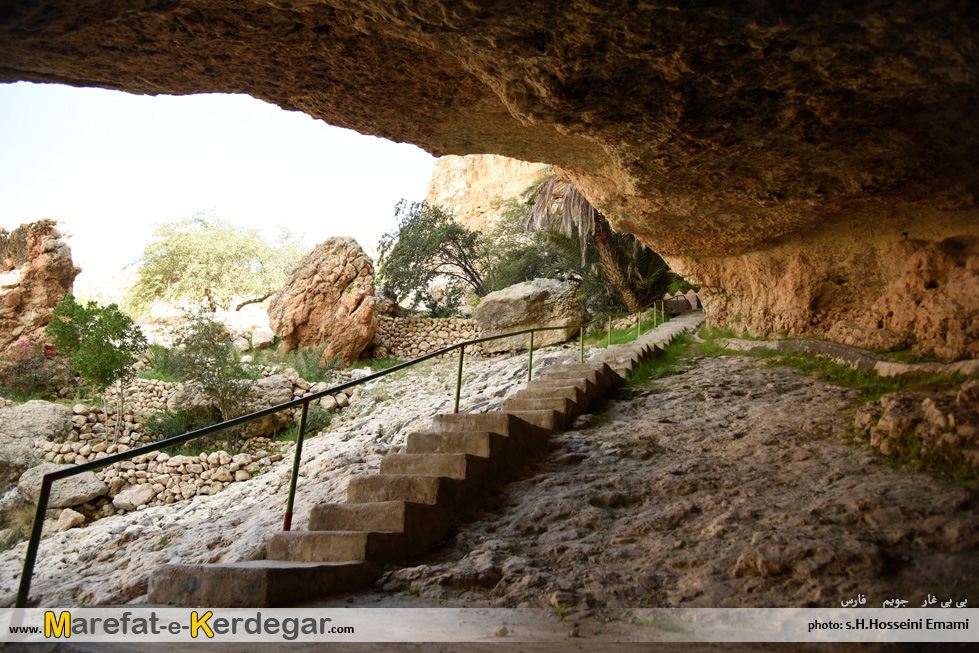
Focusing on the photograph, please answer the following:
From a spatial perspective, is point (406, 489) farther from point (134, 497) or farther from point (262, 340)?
point (262, 340)

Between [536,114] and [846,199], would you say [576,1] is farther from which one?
[846,199]

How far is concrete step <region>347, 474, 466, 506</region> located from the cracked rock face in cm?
277

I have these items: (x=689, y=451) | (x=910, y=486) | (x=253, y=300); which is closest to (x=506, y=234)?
(x=253, y=300)

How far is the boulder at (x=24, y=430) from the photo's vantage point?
9.72m

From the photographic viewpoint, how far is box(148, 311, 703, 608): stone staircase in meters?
2.97

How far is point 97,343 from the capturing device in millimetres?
11328

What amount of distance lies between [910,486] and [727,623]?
196 cm

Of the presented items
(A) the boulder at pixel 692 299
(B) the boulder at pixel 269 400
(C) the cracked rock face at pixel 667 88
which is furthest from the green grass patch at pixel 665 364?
(A) the boulder at pixel 692 299

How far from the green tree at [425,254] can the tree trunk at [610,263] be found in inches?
212

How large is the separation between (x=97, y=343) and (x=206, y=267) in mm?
16356

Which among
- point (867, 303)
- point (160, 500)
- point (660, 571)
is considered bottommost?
point (160, 500)

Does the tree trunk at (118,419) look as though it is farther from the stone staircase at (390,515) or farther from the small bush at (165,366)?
the stone staircase at (390,515)

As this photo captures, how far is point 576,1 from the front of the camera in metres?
3.04

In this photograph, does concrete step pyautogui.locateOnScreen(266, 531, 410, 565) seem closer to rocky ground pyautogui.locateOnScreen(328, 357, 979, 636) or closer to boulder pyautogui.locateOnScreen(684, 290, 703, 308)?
rocky ground pyautogui.locateOnScreen(328, 357, 979, 636)
